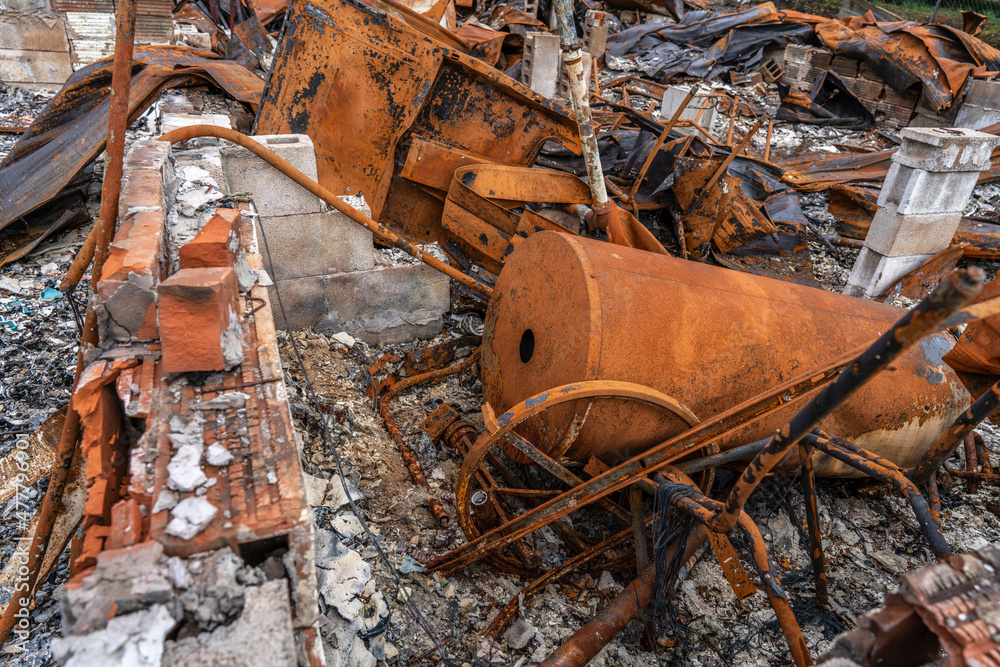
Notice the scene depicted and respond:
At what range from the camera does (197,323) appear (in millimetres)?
1980

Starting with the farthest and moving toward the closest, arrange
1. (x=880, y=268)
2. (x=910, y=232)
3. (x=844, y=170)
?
(x=844, y=170) → (x=880, y=268) → (x=910, y=232)

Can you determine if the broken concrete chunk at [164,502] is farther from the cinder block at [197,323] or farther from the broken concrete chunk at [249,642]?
the cinder block at [197,323]

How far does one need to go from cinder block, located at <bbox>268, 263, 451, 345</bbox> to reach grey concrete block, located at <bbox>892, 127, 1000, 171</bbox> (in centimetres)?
437

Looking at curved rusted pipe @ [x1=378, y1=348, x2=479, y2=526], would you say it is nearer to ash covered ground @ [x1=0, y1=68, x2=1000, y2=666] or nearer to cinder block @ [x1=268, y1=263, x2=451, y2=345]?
ash covered ground @ [x1=0, y1=68, x2=1000, y2=666]

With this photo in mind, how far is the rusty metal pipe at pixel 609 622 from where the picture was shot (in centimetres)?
268

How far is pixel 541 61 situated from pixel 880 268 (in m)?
5.86

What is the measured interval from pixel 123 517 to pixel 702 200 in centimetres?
579

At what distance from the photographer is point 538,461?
3.00m

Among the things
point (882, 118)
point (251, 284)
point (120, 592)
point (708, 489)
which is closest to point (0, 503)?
point (251, 284)

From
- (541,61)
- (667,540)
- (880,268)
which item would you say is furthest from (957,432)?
(541,61)

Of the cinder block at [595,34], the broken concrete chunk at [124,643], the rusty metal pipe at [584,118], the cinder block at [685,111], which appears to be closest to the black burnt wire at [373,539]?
the broken concrete chunk at [124,643]

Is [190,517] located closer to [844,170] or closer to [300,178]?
[300,178]

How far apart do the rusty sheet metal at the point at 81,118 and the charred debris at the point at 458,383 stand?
0.04 m

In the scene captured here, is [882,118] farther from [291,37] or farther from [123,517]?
[123,517]
